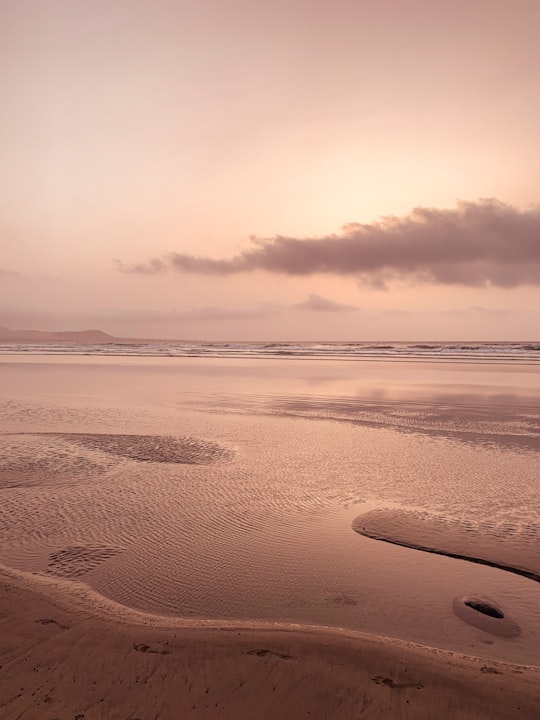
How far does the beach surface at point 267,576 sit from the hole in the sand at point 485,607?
7 cm

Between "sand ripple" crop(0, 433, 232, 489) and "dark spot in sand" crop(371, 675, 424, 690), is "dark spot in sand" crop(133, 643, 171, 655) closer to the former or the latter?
"dark spot in sand" crop(371, 675, 424, 690)

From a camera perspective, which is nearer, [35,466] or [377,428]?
[35,466]

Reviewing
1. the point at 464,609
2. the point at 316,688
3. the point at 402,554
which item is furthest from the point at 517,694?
the point at 402,554

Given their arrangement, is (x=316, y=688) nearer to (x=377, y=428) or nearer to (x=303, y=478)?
(x=303, y=478)

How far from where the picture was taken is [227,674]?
3779mm

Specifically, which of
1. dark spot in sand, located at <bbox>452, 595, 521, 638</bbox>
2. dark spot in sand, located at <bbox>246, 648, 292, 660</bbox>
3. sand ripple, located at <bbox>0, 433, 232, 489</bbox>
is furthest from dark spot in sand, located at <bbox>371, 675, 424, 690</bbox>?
sand ripple, located at <bbox>0, 433, 232, 489</bbox>

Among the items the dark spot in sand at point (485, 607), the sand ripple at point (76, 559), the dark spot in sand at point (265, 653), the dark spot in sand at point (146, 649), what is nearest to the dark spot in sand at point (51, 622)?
the dark spot in sand at point (146, 649)

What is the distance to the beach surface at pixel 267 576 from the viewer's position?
3.62m

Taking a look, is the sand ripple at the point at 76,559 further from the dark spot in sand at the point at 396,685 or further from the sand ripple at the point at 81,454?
the dark spot in sand at the point at 396,685

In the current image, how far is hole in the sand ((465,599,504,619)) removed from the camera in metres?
4.78

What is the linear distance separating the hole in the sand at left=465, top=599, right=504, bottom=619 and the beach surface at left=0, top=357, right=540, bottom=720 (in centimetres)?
7

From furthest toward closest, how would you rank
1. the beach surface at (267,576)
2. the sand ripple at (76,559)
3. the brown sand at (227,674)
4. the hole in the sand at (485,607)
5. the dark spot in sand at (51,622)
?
the sand ripple at (76,559), the hole in the sand at (485,607), the dark spot in sand at (51,622), the beach surface at (267,576), the brown sand at (227,674)

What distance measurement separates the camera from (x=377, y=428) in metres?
14.6

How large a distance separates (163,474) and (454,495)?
565cm
